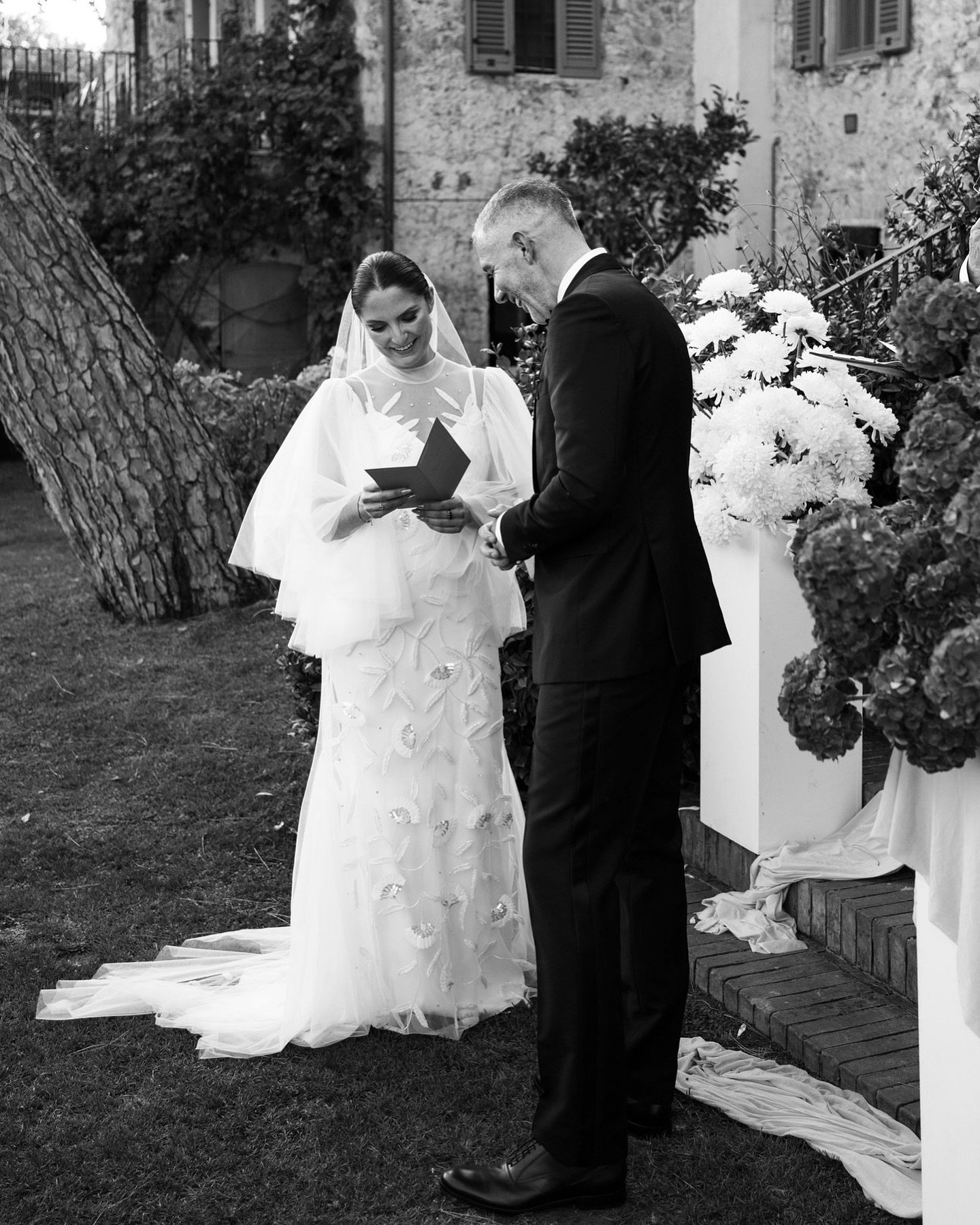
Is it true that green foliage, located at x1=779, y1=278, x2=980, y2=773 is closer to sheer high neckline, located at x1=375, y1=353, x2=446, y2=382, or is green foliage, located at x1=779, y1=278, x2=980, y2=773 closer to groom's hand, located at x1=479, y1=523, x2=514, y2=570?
groom's hand, located at x1=479, y1=523, x2=514, y2=570

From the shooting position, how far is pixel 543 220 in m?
3.06

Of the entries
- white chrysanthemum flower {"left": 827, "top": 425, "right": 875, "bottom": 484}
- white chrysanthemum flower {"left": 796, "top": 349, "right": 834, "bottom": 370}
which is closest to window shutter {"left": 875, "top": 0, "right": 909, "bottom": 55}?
white chrysanthemum flower {"left": 796, "top": 349, "right": 834, "bottom": 370}

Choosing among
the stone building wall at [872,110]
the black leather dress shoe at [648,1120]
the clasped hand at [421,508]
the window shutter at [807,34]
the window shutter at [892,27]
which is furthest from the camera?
the window shutter at [807,34]

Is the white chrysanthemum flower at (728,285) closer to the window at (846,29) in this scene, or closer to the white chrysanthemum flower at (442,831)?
the white chrysanthemum flower at (442,831)

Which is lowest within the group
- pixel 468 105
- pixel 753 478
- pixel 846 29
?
pixel 753 478

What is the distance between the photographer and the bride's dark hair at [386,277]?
3.72 meters

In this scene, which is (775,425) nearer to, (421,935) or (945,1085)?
(421,935)

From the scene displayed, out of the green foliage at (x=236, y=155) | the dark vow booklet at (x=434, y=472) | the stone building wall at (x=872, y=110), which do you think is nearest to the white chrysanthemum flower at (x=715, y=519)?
the dark vow booklet at (x=434, y=472)

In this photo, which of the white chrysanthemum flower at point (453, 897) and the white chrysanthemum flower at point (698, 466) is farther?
the white chrysanthemum flower at point (698, 466)

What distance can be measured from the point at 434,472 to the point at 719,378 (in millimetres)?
1201

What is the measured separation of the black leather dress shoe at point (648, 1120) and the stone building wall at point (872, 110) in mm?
9210

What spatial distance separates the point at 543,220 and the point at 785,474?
1312 mm

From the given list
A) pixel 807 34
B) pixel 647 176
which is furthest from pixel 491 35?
pixel 807 34

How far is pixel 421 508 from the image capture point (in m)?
3.75
